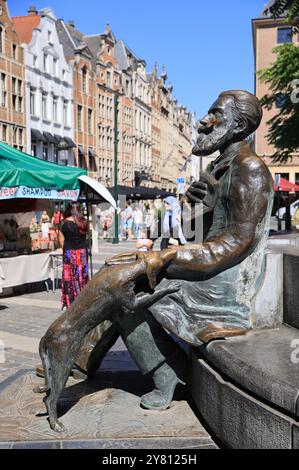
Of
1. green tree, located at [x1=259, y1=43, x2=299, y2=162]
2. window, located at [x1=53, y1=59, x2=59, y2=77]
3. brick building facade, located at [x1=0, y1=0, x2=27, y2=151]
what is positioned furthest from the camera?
window, located at [x1=53, y1=59, x2=59, y2=77]

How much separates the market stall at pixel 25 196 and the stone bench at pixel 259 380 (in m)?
6.41

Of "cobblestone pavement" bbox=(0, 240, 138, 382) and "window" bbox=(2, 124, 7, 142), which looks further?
"window" bbox=(2, 124, 7, 142)

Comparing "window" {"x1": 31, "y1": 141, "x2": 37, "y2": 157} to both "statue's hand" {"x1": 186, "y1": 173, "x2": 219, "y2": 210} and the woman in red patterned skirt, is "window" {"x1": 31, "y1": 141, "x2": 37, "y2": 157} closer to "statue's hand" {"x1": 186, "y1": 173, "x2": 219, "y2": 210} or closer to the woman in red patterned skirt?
the woman in red patterned skirt

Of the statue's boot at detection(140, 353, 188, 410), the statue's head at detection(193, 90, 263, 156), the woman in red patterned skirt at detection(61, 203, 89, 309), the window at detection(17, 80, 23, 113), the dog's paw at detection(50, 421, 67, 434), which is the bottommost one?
the dog's paw at detection(50, 421, 67, 434)

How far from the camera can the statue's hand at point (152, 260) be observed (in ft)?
10.2

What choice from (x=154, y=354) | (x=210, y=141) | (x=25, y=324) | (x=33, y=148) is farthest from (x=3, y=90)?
(x=154, y=354)

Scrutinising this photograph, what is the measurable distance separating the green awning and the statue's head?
602 cm

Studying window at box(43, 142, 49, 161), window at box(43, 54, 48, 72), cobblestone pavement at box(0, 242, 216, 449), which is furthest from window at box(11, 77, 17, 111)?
cobblestone pavement at box(0, 242, 216, 449)

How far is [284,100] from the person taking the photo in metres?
13.9

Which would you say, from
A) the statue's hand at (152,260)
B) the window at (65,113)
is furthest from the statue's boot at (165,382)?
the window at (65,113)

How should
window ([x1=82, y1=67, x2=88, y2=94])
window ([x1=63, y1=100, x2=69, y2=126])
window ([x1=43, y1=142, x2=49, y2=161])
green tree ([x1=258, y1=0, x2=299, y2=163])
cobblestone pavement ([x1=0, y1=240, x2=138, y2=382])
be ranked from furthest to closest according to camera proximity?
window ([x1=82, y1=67, x2=88, y2=94])
window ([x1=63, y1=100, x2=69, y2=126])
window ([x1=43, y1=142, x2=49, y2=161])
green tree ([x1=258, y1=0, x2=299, y2=163])
cobblestone pavement ([x1=0, y1=240, x2=138, y2=382])

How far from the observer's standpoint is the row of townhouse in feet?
120

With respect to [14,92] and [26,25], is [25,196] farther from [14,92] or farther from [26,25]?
[26,25]

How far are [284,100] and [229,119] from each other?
36.7 feet
